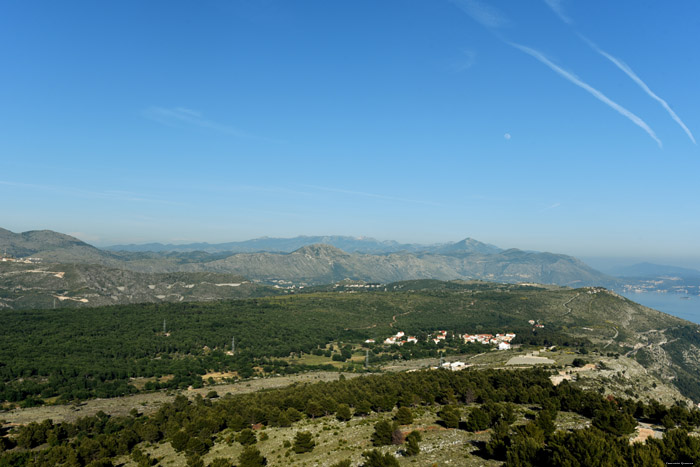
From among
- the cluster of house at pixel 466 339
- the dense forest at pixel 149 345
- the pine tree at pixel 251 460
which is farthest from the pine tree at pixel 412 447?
the cluster of house at pixel 466 339

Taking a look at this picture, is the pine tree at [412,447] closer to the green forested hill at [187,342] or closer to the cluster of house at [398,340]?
the green forested hill at [187,342]

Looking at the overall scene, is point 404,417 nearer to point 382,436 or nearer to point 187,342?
point 382,436

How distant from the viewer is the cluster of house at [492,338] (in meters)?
148

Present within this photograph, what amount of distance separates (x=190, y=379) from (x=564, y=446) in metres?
103

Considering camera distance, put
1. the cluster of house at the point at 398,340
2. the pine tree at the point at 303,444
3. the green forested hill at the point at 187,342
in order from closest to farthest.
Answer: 1. the pine tree at the point at 303,444
2. the green forested hill at the point at 187,342
3. the cluster of house at the point at 398,340

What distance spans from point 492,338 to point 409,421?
122 m

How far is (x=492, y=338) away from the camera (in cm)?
15800

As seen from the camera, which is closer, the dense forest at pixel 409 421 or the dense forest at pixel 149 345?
the dense forest at pixel 409 421

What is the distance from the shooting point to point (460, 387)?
62.5 metres

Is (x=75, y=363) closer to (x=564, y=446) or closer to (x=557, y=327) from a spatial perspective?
(x=564, y=446)

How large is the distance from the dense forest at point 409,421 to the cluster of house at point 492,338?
252ft

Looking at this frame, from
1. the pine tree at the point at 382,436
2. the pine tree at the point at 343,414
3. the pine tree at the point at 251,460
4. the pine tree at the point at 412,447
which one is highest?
the pine tree at the point at 412,447

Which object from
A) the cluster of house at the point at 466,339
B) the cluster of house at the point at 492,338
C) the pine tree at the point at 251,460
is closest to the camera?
the pine tree at the point at 251,460

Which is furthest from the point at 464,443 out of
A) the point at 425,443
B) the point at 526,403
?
the point at 526,403
